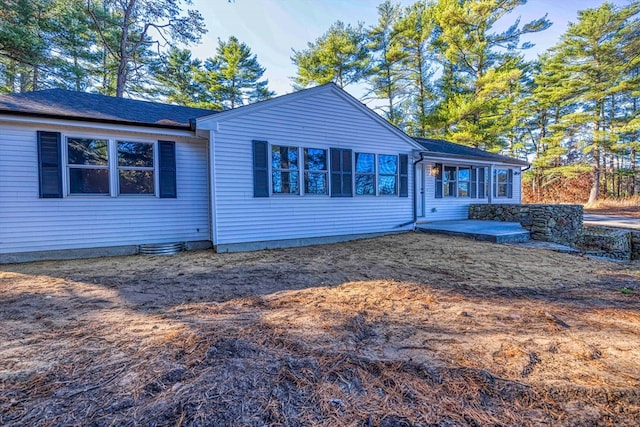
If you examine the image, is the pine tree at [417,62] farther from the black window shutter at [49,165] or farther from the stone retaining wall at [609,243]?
the black window shutter at [49,165]

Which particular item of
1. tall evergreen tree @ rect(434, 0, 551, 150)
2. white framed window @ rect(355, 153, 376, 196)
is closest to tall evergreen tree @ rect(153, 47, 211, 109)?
white framed window @ rect(355, 153, 376, 196)

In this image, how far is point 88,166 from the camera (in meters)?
6.27

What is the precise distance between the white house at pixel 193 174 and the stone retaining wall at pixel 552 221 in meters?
3.78

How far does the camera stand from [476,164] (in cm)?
1189

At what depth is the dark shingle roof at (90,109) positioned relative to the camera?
587cm

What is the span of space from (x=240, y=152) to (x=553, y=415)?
685 centimetres

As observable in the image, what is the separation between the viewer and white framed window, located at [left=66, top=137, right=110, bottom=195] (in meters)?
6.15

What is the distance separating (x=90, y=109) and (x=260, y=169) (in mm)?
4060

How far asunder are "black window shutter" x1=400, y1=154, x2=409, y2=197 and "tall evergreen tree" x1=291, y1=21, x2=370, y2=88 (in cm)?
1261

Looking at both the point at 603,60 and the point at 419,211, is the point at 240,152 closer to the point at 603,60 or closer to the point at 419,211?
the point at 419,211

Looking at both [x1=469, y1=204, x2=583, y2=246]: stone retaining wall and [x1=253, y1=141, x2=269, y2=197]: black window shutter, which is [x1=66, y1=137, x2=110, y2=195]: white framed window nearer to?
[x1=253, y1=141, x2=269, y2=197]: black window shutter

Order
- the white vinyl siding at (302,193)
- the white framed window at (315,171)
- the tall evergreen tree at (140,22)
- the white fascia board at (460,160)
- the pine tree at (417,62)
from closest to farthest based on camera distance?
the white vinyl siding at (302,193) → the white framed window at (315,171) → the white fascia board at (460,160) → the tall evergreen tree at (140,22) → the pine tree at (417,62)

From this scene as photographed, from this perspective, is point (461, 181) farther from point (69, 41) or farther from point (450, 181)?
point (69, 41)

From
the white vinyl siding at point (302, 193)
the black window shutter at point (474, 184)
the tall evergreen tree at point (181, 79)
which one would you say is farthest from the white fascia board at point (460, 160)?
the tall evergreen tree at point (181, 79)
